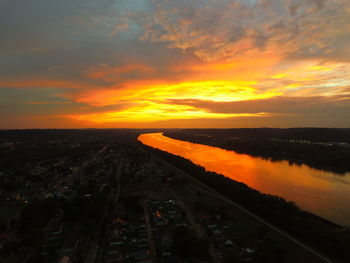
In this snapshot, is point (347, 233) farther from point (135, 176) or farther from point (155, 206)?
point (135, 176)

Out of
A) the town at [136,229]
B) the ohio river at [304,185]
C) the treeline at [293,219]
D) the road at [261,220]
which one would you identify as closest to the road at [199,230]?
the town at [136,229]

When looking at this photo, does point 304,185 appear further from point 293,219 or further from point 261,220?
point 293,219

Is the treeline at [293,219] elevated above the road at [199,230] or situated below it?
above

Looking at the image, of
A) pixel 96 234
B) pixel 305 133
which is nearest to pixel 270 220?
pixel 96 234

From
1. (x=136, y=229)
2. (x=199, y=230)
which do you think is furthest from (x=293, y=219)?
(x=136, y=229)

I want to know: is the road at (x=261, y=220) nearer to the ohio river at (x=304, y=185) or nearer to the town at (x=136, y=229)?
the town at (x=136, y=229)

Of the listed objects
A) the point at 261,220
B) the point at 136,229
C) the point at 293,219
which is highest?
the point at 293,219

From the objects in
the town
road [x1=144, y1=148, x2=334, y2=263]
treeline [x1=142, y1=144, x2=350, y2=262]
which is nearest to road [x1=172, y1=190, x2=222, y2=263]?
the town

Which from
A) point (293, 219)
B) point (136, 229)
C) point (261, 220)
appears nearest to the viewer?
point (136, 229)
